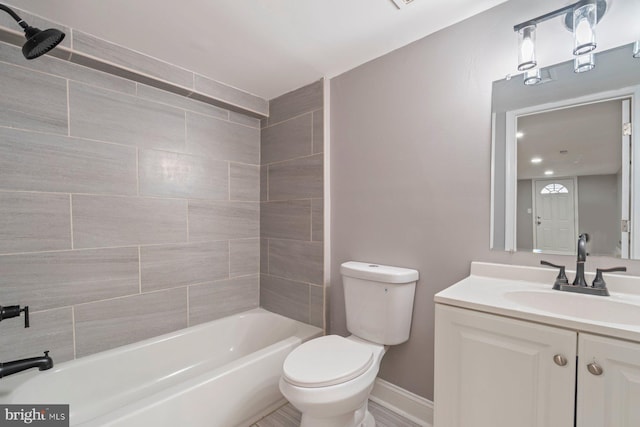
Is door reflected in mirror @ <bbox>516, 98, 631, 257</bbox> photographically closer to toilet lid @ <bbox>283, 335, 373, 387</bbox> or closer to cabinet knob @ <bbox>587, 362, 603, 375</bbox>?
cabinet knob @ <bbox>587, 362, 603, 375</bbox>

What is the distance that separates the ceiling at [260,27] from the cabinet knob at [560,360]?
1.53 m

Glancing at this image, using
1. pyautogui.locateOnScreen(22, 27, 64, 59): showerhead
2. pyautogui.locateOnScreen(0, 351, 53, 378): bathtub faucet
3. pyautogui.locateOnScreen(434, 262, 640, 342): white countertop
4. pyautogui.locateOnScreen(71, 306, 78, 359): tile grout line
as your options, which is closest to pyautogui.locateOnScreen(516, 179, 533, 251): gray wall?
pyautogui.locateOnScreen(434, 262, 640, 342): white countertop

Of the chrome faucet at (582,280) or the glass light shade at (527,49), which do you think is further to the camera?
the glass light shade at (527,49)

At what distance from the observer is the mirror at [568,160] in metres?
1.12

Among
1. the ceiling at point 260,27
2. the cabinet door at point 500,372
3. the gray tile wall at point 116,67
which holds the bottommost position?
the cabinet door at point 500,372

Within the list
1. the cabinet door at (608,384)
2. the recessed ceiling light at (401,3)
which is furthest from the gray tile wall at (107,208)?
the cabinet door at (608,384)

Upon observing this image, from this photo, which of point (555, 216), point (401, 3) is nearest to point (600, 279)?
point (555, 216)

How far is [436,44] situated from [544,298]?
1387mm

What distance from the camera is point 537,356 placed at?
89 cm

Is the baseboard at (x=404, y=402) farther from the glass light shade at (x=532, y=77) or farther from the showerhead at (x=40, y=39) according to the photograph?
the showerhead at (x=40, y=39)

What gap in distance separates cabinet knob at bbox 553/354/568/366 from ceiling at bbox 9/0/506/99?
60.2 inches

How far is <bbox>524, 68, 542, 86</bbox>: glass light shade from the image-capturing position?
1.28 m

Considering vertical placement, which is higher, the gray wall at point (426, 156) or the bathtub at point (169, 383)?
the gray wall at point (426, 156)

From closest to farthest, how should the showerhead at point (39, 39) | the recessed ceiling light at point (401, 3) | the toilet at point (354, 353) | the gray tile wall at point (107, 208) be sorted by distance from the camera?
the showerhead at point (39, 39) → the toilet at point (354, 353) → the recessed ceiling light at point (401, 3) → the gray tile wall at point (107, 208)
